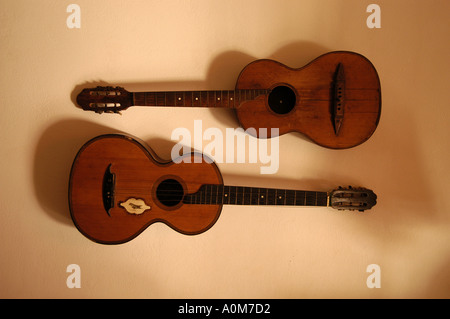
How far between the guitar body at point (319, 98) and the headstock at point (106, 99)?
0.47 metres

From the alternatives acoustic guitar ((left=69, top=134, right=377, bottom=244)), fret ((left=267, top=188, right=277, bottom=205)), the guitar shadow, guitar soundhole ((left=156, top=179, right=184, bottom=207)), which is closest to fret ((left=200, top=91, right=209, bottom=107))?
the guitar shadow

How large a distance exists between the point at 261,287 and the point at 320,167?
2.15 feet

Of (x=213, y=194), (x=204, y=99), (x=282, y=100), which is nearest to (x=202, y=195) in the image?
(x=213, y=194)

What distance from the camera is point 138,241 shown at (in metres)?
1.19

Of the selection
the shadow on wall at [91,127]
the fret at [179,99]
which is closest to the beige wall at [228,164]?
the shadow on wall at [91,127]

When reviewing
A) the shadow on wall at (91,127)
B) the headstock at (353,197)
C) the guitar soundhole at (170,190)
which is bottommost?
the headstock at (353,197)

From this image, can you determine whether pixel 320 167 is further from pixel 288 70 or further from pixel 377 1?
pixel 377 1

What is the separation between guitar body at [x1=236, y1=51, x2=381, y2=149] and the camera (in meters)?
1.03

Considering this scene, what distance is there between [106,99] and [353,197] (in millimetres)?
1132

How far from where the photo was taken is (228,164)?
1.17 meters

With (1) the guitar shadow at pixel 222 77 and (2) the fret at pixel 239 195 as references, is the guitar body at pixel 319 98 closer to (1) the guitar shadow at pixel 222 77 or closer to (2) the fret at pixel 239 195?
(1) the guitar shadow at pixel 222 77

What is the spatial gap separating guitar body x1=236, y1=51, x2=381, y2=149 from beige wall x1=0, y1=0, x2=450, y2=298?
129 millimetres

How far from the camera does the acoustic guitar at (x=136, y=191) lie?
1.03 meters
